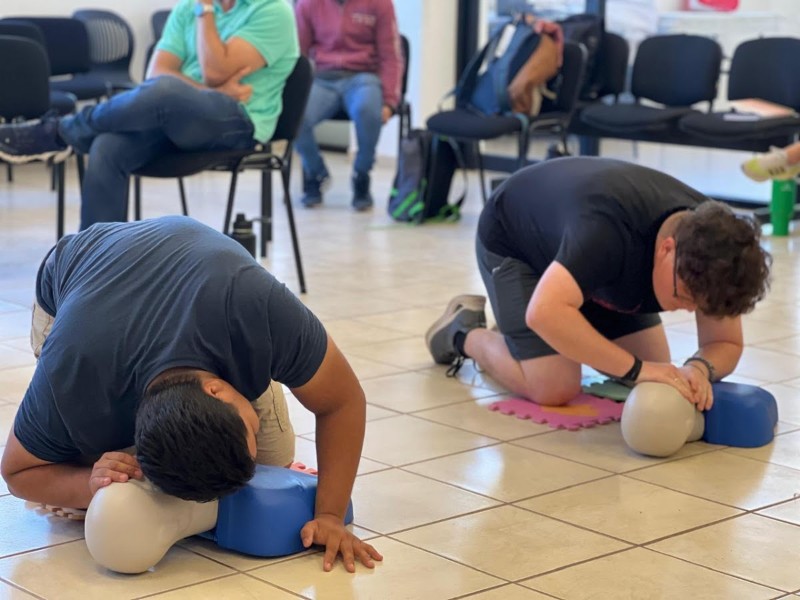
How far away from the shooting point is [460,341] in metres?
3.28

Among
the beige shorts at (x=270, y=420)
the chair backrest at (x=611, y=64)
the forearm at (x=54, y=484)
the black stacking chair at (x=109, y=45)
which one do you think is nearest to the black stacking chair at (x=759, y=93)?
the chair backrest at (x=611, y=64)

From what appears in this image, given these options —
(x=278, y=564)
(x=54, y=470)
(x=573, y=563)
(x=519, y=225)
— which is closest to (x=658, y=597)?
(x=573, y=563)

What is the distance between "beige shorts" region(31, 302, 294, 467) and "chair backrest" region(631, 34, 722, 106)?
13.8 feet

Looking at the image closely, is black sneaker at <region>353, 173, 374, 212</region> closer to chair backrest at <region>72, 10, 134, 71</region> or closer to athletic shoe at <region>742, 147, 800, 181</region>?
athletic shoe at <region>742, 147, 800, 181</region>

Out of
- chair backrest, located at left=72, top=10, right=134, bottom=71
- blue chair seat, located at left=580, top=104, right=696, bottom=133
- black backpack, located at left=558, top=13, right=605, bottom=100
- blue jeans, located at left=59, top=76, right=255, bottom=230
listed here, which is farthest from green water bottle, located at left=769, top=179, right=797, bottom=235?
chair backrest, located at left=72, top=10, right=134, bottom=71

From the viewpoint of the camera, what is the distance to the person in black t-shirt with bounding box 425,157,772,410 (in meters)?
2.43

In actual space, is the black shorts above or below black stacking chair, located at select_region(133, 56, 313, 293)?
below

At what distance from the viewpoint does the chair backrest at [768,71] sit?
554cm

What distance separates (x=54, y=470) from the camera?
207 cm

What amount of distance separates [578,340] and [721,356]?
1.24ft

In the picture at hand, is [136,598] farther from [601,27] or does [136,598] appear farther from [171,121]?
[601,27]

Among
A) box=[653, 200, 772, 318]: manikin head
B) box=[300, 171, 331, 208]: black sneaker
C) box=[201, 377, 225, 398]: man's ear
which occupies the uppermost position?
box=[653, 200, 772, 318]: manikin head

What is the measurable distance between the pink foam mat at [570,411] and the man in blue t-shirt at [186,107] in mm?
1459

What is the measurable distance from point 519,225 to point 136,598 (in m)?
1.41
